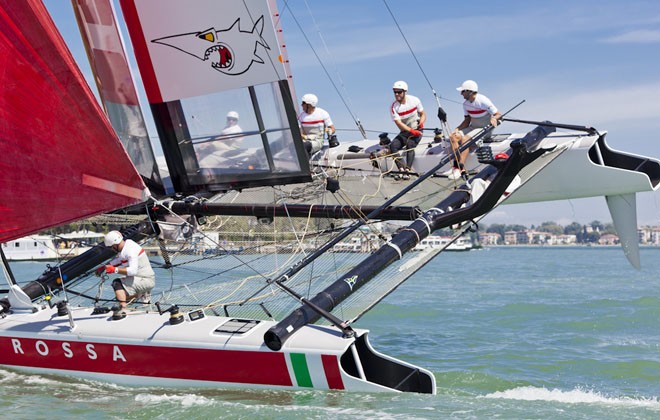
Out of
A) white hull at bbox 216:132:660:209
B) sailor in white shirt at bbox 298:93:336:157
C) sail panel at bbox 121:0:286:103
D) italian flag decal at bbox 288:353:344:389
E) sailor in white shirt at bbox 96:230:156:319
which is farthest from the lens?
sailor in white shirt at bbox 298:93:336:157

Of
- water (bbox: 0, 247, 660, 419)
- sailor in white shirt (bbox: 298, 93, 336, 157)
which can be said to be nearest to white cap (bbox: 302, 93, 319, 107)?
sailor in white shirt (bbox: 298, 93, 336, 157)

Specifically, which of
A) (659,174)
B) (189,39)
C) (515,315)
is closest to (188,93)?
(189,39)

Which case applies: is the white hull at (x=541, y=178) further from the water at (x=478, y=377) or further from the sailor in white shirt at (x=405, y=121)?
the water at (x=478, y=377)

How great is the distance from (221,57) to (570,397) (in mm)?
4120

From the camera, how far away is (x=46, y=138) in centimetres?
667

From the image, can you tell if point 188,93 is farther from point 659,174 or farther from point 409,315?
point 409,315

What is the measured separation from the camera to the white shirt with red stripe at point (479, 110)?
9.28 meters

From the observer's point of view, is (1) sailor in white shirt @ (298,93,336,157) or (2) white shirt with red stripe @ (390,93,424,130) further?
(1) sailor in white shirt @ (298,93,336,157)

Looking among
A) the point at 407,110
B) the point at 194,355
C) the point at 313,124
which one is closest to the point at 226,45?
the point at 194,355

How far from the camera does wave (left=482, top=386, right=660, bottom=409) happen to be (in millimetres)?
6613

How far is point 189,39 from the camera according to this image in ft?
25.1

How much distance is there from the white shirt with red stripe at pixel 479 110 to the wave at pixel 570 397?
327cm

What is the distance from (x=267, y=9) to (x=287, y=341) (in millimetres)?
2791

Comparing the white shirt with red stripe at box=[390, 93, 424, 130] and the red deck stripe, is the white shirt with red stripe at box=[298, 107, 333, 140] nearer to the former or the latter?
the white shirt with red stripe at box=[390, 93, 424, 130]
